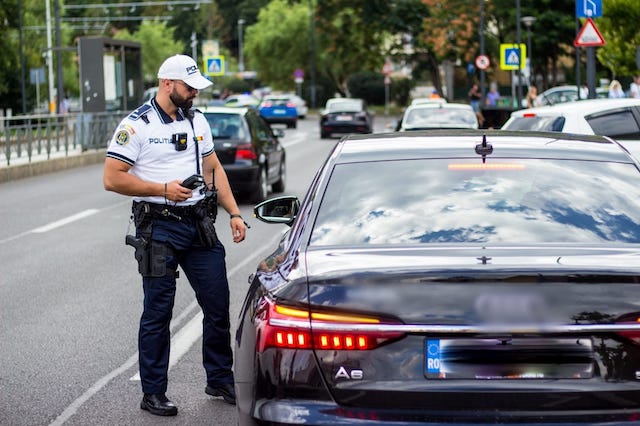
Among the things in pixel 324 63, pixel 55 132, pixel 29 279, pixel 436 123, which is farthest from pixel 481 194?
pixel 324 63

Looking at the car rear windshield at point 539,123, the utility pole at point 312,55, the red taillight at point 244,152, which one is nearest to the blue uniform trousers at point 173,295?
the car rear windshield at point 539,123

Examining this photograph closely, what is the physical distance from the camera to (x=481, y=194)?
4984mm

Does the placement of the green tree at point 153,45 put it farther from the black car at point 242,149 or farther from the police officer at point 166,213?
the police officer at point 166,213

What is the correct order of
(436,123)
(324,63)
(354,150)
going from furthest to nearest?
1. (324,63)
2. (436,123)
3. (354,150)

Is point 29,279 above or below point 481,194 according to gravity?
below

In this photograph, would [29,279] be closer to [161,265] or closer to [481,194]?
[161,265]

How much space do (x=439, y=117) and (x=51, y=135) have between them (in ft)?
34.4

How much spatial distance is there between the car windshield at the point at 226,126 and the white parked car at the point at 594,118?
16.2 feet

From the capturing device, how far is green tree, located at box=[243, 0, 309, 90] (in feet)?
316

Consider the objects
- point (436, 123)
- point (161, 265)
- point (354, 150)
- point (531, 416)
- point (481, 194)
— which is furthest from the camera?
point (436, 123)

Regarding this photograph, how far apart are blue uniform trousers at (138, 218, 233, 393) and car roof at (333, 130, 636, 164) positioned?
1.11m

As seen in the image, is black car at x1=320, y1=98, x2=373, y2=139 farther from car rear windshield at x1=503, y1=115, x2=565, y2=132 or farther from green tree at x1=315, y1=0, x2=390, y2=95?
car rear windshield at x1=503, y1=115, x2=565, y2=132

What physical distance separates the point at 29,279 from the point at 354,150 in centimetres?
716

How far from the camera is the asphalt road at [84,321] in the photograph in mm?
6824
